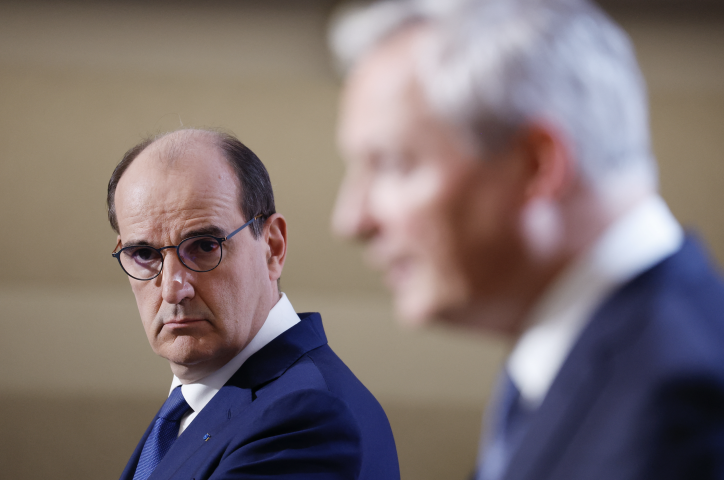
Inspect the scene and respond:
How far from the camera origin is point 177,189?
5.13 ft

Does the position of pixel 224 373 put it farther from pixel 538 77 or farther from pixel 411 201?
pixel 538 77

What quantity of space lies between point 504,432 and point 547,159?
0.94 ft

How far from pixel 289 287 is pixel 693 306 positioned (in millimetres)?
2743

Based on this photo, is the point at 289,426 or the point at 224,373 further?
the point at 224,373

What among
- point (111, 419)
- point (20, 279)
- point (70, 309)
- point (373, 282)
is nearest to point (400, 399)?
point (373, 282)

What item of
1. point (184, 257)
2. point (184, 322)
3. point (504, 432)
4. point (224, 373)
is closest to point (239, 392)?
point (224, 373)

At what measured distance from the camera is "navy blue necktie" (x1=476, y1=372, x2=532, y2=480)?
61cm

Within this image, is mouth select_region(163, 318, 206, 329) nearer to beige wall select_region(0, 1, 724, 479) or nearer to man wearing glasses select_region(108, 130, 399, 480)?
man wearing glasses select_region(108, 130, 399, 480)

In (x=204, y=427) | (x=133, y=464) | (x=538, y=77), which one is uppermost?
(x=538, y=77)

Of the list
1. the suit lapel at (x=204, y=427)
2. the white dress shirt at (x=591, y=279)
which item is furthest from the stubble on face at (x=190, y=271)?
the white dress shirt at (x=591, y=279)

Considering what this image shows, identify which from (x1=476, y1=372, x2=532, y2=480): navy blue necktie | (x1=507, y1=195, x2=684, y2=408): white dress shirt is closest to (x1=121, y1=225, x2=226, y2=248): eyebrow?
(x1=476, y1=372, x2=532, y2=480): navy blue necktie

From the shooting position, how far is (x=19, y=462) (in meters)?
3.04

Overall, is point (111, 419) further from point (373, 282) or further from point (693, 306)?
point (693, 306)

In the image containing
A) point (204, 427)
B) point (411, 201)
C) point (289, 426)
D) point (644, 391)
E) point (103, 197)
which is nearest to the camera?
point (644, 391)
